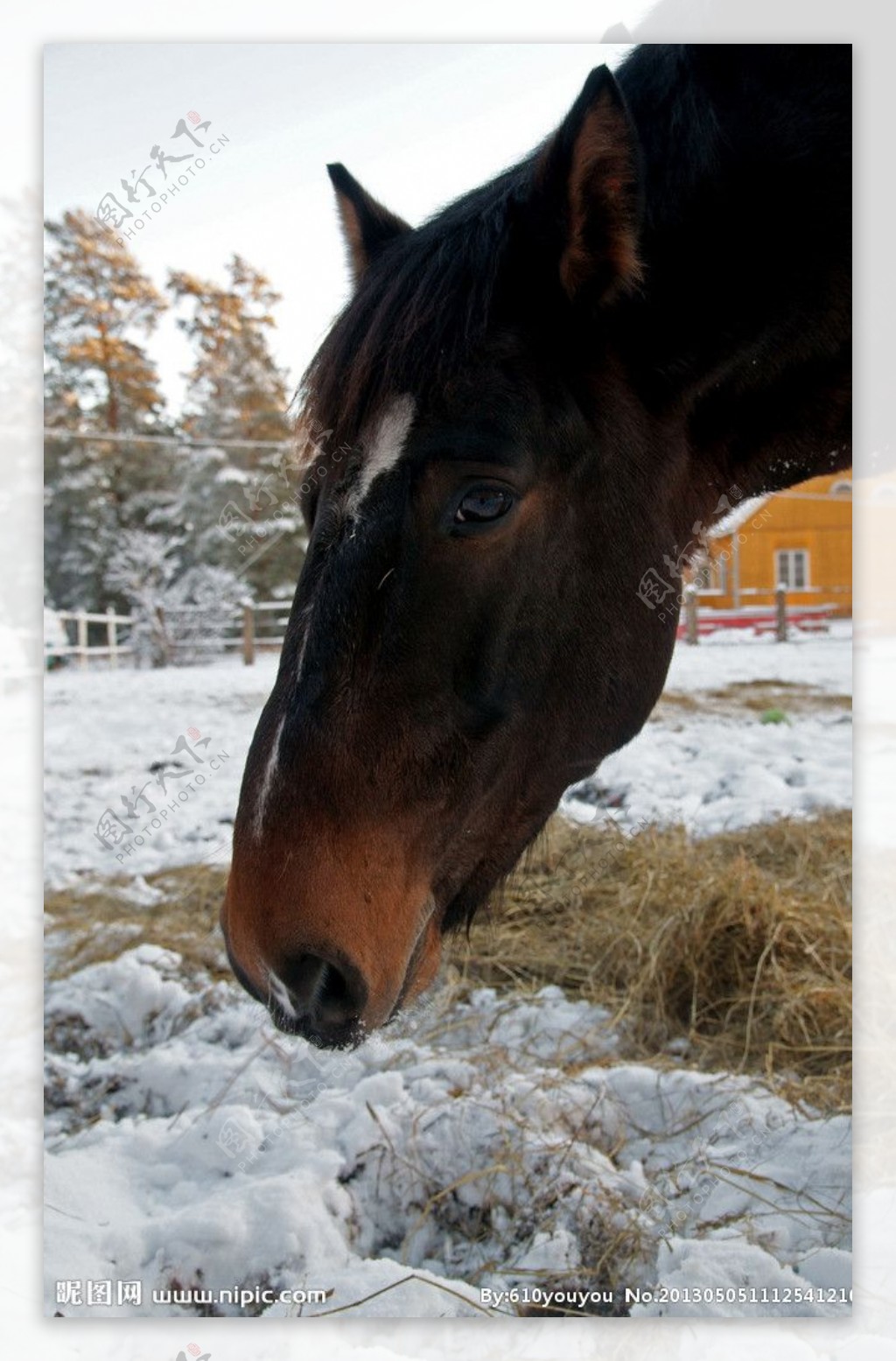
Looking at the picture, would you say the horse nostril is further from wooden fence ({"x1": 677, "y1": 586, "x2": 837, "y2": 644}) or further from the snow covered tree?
the snow covered tree

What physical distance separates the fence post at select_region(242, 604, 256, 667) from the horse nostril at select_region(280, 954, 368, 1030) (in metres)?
1.85

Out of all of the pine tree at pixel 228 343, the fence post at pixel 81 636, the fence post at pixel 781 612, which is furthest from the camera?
the fence post at pixel 81 636

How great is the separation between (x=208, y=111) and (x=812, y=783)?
201cm

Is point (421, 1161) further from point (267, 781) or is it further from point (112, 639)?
point (112, 639)

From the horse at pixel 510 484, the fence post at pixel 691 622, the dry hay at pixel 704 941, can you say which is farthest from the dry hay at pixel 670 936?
the horse at pixel 510 484

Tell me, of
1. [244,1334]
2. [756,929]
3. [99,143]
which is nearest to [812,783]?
[756,929]

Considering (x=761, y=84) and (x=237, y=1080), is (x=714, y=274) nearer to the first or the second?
(x=761, y=84)

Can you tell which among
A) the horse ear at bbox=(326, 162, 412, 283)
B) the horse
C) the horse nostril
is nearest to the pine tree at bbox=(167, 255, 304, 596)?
the horse ear at bbox=(326, 162, 412, 283)

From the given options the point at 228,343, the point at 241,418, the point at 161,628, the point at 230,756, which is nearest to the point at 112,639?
the point at 161,628

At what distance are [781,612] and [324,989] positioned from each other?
1.42 meters

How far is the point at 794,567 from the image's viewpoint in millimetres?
2004

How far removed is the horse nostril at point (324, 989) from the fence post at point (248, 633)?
6.08ft

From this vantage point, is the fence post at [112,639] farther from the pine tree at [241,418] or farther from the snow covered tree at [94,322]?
the snow covered tree at [94,322]

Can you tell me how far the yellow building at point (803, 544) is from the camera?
6.29 ft
